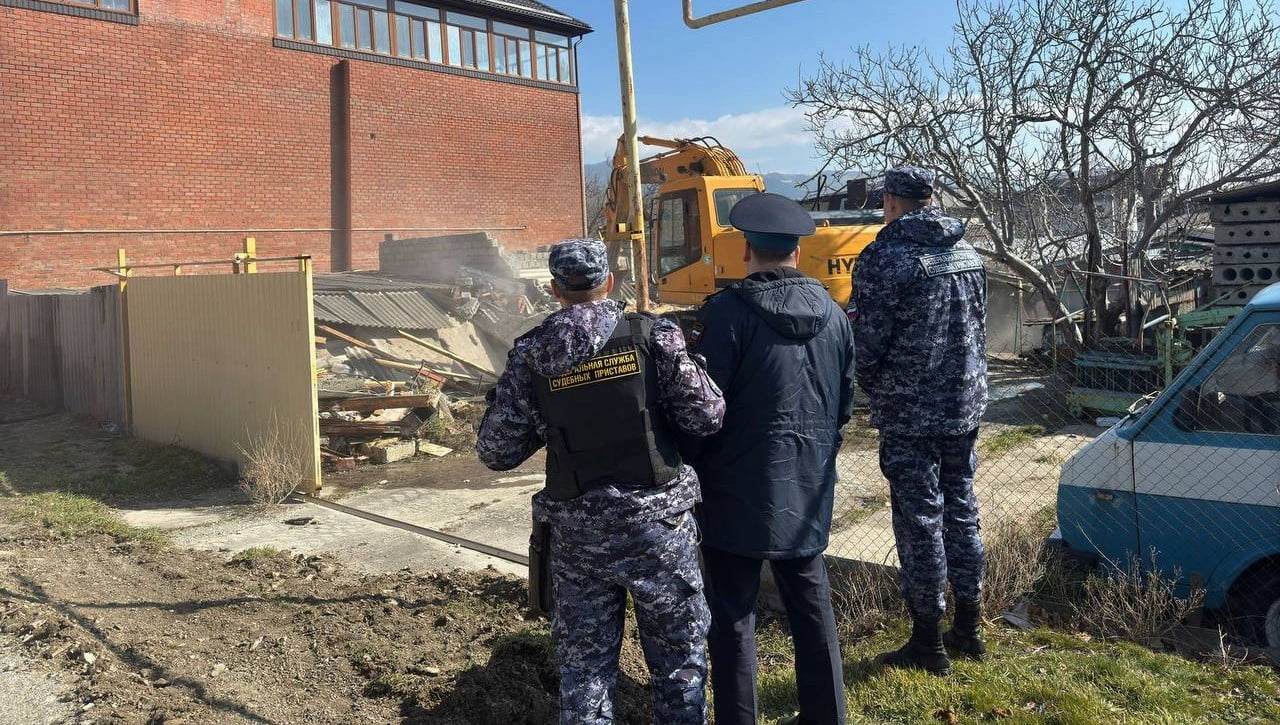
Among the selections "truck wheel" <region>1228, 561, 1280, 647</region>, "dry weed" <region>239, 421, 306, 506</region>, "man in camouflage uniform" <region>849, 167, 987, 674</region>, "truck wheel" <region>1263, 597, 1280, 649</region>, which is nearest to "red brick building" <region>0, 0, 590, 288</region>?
"dry weed" <region>239, 421, 306, 506</region>

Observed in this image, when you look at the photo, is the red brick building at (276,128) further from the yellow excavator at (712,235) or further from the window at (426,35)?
the yellow excavator at (712,235)

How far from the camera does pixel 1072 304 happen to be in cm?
1393

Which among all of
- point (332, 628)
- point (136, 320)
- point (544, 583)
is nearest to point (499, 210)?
point (136, 320)

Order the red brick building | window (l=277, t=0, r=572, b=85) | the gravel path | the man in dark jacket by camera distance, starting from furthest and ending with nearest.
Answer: window (l=277, t=0, r=572, b=85), the red brick building, the gravel path, the man in dark jacket

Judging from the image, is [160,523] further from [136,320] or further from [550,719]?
[550,719]

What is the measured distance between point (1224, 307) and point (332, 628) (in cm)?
794

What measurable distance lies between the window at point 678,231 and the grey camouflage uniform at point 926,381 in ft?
29.2

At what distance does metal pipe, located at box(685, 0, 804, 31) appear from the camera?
6660mm

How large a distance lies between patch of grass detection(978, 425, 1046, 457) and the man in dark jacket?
222 inches

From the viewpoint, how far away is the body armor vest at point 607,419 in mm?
2734

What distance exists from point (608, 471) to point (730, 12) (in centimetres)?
529

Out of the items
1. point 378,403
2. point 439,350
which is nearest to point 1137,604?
point 378,403

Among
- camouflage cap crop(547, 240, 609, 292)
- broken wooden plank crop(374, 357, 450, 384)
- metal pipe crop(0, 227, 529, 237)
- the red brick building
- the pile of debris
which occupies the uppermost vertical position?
the red brick building

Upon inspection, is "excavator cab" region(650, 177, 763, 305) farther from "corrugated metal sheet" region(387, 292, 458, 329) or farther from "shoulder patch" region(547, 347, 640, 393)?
"shoulder patch" region(547, 347, 640, 393)
